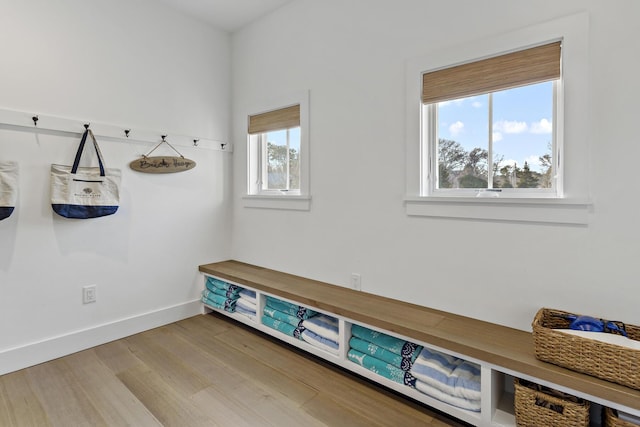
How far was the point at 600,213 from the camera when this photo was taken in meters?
1.56

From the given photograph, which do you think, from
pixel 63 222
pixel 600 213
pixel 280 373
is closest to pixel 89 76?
pixel 63 222

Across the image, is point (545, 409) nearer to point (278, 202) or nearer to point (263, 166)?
point (278, 202)

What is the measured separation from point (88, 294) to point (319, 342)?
1732mm

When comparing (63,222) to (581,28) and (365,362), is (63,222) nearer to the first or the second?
(365,362)

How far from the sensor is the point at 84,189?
239 centimetres

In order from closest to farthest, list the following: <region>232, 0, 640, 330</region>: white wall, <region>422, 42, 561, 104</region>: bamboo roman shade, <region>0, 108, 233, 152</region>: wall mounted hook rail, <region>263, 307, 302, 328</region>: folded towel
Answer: <region>232, 0, 640, 330</region>: white wall → <region>422, 42, 561, 104</region>: bamboo roman shade → <region>0, 108, 233, 152</region>: wall mounted hook rail → <region>263, 307, 302, 328</region>: folded towel

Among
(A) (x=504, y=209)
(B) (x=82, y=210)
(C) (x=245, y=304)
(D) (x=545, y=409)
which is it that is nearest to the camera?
(D) (x=545, y=409)

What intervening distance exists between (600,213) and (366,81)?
4.99 feet

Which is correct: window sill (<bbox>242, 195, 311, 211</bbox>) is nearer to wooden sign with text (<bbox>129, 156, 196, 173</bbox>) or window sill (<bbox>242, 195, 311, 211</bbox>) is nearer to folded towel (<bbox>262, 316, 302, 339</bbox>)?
wooden sign with text (<bbox>129, 156, 196, 173</bbox>)

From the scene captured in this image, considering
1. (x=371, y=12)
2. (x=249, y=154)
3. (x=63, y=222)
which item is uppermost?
(x=371, y=12)

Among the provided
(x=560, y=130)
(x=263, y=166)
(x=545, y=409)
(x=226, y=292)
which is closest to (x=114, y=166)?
(x=263, y=166)

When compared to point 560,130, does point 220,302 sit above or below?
below

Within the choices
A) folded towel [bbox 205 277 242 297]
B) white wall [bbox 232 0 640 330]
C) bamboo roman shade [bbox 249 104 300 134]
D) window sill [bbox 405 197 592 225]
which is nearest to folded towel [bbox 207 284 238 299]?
folded towel [bbox 205 277 242 297]

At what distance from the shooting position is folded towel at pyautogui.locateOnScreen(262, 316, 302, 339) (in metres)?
2.37
